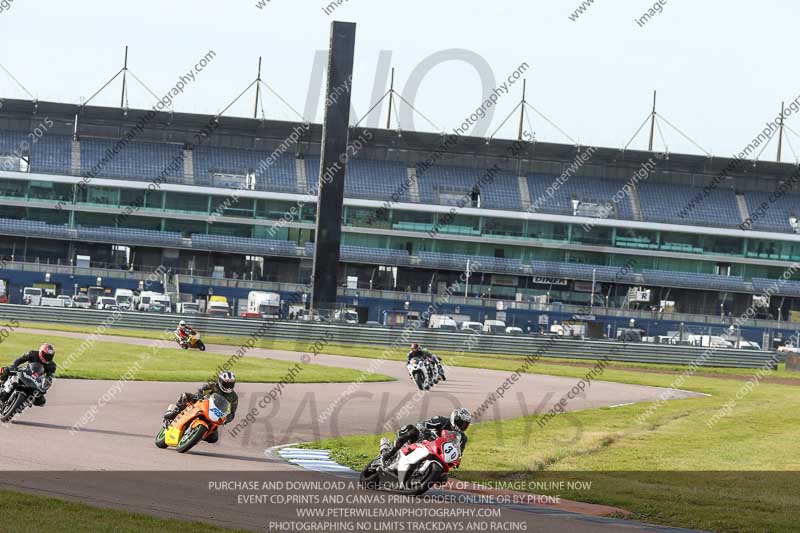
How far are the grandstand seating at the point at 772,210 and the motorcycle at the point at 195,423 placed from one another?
8203 centimetres

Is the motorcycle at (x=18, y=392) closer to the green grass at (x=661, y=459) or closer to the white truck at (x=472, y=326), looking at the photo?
the green grass at (x=661, y=459)

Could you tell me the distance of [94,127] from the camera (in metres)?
92.5

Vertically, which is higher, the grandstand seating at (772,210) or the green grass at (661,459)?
the grandstand seating at (772,210)

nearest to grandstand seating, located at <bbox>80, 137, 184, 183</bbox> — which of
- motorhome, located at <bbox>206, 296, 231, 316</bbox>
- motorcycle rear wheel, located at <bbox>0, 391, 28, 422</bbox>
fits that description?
motorhome, located at <bbox>206, 296, 231, 316</bbox>

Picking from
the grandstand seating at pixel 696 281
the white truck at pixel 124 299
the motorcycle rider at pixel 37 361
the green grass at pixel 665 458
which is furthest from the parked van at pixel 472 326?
the motorcycle rider at pixel 37 361

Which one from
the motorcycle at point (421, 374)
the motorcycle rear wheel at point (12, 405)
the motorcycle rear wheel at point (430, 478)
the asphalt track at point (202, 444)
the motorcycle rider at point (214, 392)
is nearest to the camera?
the asphalt track at point (202, 444)

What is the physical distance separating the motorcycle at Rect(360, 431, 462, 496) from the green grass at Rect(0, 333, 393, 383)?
702 inches

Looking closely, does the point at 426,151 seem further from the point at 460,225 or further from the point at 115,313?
the point at 115,313

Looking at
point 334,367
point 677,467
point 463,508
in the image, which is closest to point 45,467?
point 463,508

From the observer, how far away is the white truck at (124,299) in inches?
2891

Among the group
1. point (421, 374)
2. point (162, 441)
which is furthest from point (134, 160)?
point (162, 441)

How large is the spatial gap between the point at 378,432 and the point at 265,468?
22.0 feet

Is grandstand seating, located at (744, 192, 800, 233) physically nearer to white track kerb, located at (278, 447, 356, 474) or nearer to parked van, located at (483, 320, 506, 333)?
parked van, located at (483, 320, 506, 333)

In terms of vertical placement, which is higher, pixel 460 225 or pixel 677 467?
pixel 460 225
